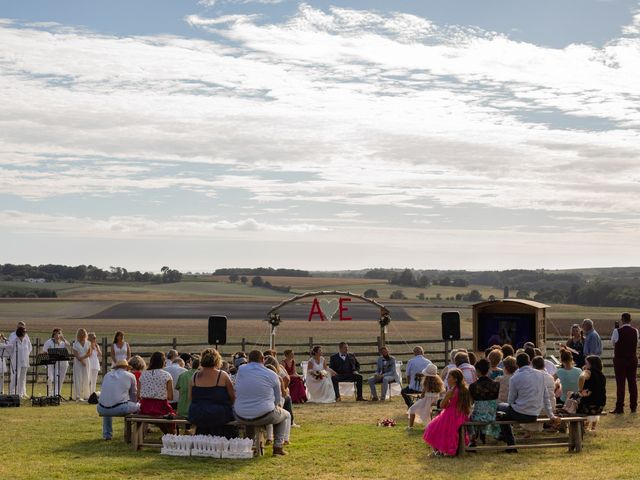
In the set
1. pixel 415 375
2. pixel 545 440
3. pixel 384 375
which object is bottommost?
pixel 545 440

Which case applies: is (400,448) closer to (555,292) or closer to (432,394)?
(432,394)

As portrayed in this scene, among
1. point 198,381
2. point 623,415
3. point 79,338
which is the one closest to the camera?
point 198,381

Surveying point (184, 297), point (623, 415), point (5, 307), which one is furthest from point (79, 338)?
point (184, 297)

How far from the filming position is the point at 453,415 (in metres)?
11.3

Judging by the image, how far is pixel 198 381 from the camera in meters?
11.3

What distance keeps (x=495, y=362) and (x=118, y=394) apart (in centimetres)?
501

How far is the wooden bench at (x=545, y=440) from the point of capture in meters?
11.4

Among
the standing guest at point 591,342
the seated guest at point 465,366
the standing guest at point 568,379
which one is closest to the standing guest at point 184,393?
the seated guest at point 465,366

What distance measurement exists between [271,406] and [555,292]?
300ft

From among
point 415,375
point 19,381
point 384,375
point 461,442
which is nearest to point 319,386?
point 384,375

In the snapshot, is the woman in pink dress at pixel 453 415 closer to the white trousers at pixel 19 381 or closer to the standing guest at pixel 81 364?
the standing guest at pixel 81 364

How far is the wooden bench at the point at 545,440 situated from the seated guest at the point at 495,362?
1049 millimetres

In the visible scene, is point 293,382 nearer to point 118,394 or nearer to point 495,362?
point 495,362

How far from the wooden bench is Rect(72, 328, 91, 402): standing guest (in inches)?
391
